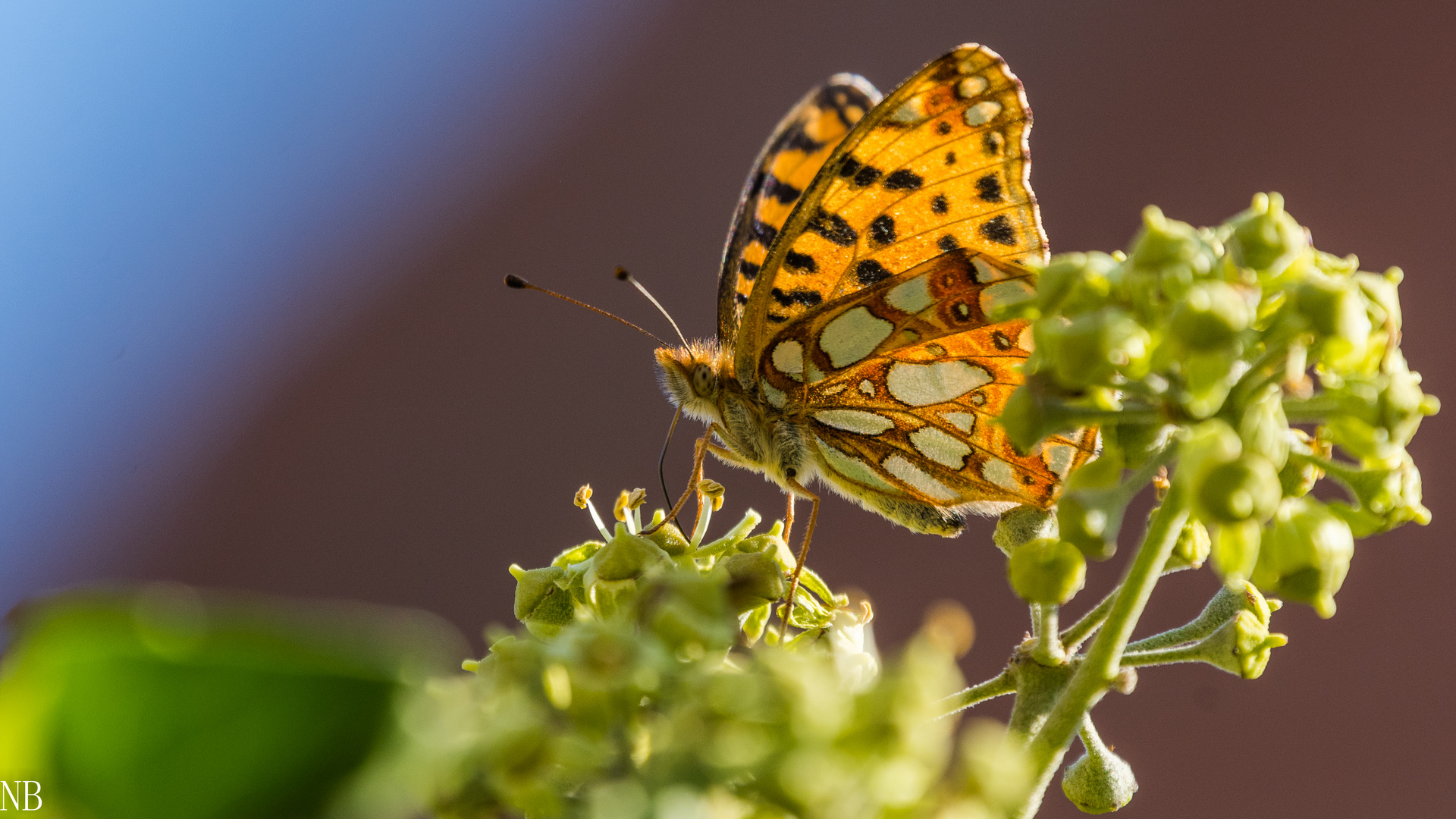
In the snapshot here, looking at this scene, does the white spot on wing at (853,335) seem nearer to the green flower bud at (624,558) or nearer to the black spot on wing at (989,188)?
the black spot on wing at (989,188)

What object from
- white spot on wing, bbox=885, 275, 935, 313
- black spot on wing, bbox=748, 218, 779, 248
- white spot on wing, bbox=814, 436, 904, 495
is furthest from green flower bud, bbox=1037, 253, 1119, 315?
black spot on wing, bbox=748, 218, 779, 248

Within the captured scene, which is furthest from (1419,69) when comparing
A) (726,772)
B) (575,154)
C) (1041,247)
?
(726,772)

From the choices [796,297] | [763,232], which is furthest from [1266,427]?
[763,232]

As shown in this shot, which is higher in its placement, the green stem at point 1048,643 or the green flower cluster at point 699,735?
the green flower cluster at point 699,735

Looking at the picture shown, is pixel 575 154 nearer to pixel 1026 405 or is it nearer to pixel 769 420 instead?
pixel 769 420

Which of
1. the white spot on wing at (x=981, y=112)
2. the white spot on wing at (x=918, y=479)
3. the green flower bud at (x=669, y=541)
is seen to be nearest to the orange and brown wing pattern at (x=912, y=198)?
the white spot on wing at (x=981, y=112)

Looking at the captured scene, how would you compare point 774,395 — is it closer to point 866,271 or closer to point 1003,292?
point 866,271

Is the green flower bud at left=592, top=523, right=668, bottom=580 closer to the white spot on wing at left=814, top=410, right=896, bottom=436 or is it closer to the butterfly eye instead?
the white spot on wing at left=814, top=410, right=896, bottom=436
